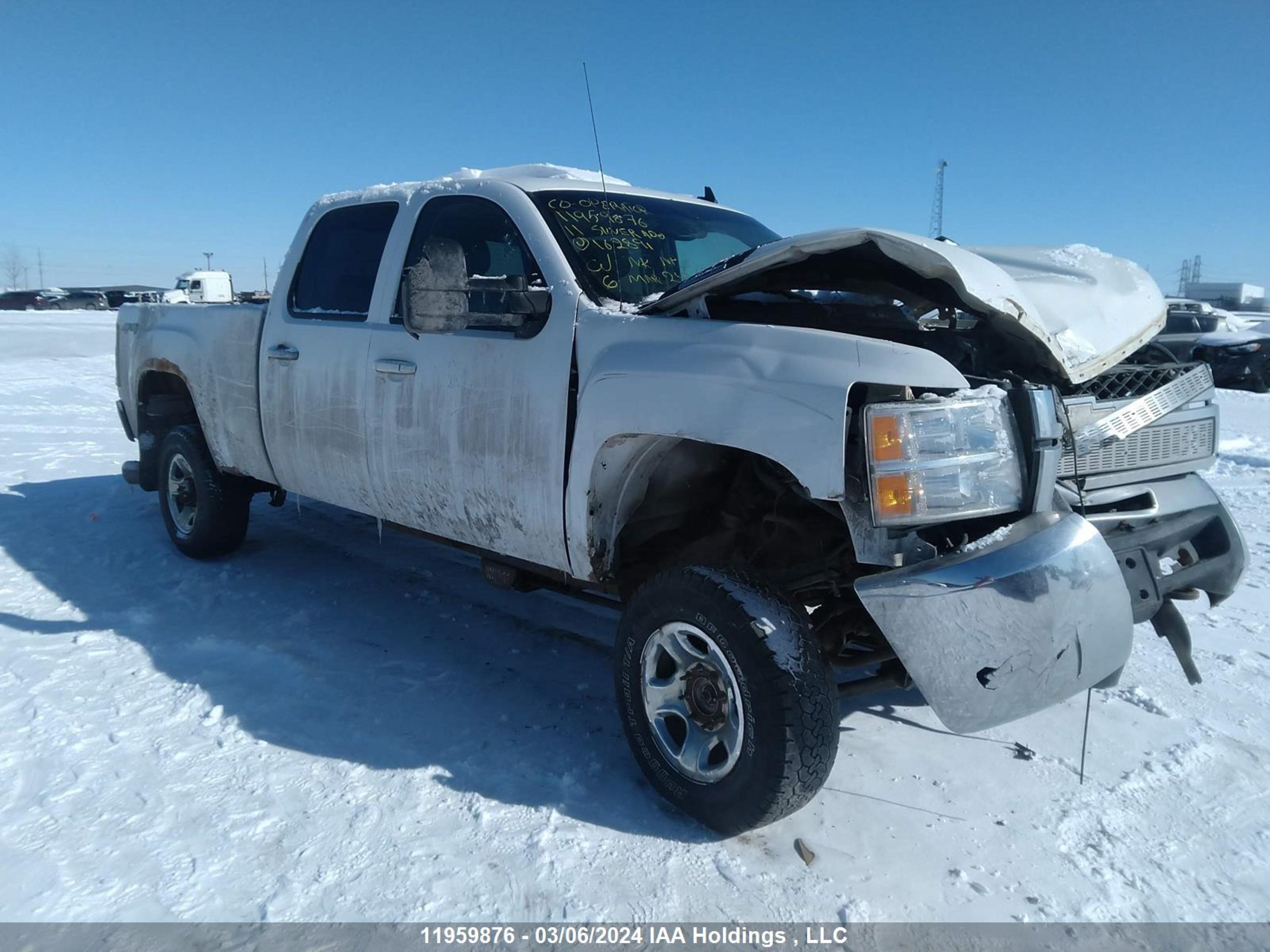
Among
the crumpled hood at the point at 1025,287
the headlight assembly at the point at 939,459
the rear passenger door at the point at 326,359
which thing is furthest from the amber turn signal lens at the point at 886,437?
the rear passenger door at the point at 326,359

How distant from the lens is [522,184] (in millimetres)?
3766

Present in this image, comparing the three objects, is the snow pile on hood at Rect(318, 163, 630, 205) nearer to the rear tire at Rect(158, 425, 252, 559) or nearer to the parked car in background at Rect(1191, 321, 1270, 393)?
the rear tire at Rect(158, 425, 252, 559)

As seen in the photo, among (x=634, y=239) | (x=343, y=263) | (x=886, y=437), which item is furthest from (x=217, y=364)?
(x=886, y=437)

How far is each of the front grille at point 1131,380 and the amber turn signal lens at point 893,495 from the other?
3.31 ft

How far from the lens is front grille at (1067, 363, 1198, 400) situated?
3.10m

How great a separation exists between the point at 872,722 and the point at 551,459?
1.68 m

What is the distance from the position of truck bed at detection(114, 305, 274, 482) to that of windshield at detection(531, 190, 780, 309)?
2.05 meters

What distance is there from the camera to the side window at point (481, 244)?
133 inches

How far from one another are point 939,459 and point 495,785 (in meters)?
1.83

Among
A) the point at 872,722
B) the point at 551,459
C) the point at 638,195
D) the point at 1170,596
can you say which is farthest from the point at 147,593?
the point at 1170,596

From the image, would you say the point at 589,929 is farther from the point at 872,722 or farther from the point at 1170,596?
the point at 1170,596

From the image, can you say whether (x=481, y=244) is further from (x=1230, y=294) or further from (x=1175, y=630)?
(x=1230, y=294)

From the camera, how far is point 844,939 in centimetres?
237

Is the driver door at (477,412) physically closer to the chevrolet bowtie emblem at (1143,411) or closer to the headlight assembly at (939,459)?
the headlight assembly at (939,459)
